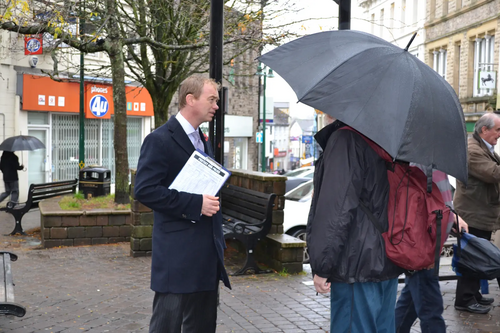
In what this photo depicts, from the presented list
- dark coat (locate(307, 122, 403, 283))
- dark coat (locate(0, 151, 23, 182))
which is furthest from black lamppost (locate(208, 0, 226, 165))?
dark coat (locate(0, 151, 23, 182))

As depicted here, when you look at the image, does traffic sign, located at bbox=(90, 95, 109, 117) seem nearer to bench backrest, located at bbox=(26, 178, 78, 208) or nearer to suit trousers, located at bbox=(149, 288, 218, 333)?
bench backrest, located at bbox=(26, 178, 78, 208)

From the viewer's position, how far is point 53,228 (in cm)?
970

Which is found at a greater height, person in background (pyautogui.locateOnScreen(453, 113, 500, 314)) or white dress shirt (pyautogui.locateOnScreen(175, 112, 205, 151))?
white dress shirt (pyautogui.locateOnScreen(175, 112, 205, 151))

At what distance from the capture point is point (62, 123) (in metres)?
22.3

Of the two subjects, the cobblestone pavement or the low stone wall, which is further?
the low stone wall

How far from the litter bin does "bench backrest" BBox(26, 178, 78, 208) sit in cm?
29

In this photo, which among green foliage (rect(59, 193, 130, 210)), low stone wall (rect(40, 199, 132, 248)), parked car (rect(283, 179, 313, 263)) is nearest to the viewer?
low stone wall (rect(40, 199, 132, 248))

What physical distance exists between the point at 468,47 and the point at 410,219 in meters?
32.6

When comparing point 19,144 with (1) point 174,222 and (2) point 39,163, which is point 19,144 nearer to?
(2) point 39,163

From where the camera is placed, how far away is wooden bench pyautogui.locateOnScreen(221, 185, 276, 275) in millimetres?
7359

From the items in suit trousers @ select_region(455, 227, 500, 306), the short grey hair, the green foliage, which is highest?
the short grey hair

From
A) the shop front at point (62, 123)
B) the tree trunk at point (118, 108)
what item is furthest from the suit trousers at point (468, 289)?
the shop front at point (62, 123)

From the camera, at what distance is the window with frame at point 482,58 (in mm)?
30656

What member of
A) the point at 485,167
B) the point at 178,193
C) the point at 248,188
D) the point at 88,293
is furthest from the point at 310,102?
the point at 248,188
